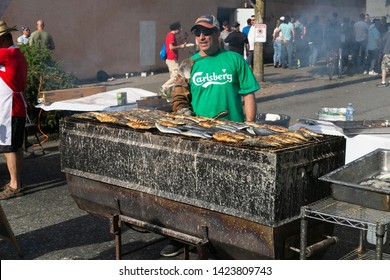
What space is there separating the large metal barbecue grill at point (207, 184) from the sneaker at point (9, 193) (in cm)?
Answer: 239

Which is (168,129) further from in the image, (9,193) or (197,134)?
(9,193)

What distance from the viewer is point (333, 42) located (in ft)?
72.5

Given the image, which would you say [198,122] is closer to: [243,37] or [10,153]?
[10,153]

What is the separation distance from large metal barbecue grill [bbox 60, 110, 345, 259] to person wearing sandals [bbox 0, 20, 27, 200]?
6.88 feet

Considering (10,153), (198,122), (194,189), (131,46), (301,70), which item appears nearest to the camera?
(194,189)

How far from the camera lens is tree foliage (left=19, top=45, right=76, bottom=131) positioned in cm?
954

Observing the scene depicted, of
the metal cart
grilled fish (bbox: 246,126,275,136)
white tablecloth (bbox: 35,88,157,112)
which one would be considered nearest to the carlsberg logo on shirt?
grilled fish (bbox: 246,126,275,136)

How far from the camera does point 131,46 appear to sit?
65.8 ft

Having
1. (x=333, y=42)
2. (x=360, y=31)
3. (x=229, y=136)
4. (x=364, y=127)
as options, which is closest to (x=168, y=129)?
(x=229, y=136)

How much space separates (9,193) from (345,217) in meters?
4.57

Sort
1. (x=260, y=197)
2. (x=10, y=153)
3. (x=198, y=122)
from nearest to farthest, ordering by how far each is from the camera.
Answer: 1. (x=260, y=197)
2. (x=198, y=122)
3. (x=10, y=153)

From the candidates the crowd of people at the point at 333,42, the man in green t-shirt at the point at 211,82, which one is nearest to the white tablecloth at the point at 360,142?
the man in green t-shirt at the point at 211,82

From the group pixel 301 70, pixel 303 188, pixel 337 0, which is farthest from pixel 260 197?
pixel 337 0

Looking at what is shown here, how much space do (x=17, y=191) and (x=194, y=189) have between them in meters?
3.59
